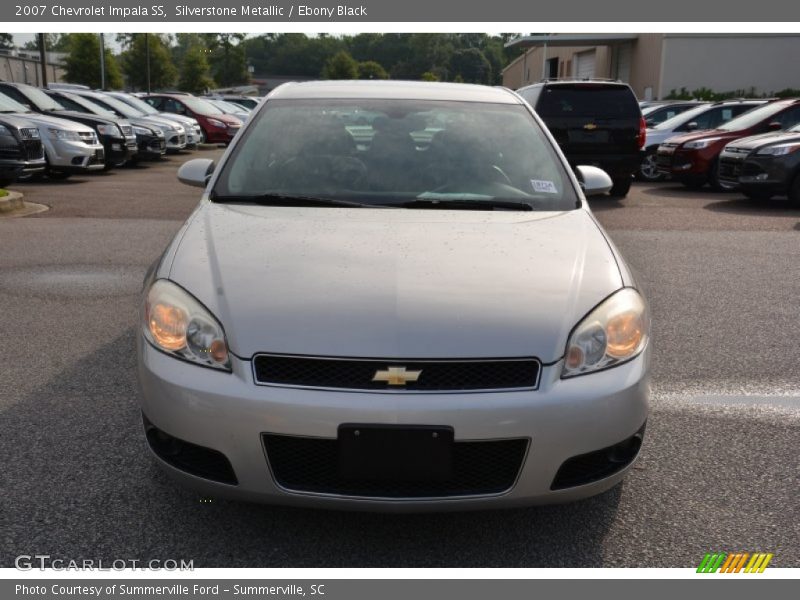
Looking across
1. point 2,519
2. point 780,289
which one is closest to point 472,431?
point 2,519

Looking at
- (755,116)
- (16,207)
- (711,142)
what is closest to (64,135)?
(16,207)

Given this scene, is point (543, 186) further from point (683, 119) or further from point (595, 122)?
point (683, 119)

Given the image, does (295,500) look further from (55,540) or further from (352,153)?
(352,153)

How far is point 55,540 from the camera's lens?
113 inches

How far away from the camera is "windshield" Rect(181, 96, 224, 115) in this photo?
1024 inches

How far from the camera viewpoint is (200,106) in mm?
26422

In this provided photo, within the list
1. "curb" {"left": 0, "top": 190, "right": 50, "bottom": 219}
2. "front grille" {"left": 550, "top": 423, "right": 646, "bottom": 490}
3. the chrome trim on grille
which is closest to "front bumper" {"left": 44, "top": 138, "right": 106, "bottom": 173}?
"curb" {"left": 0, "top": 190, "right": 50, "bottom": 219}

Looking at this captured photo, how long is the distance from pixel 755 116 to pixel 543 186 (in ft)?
40.8

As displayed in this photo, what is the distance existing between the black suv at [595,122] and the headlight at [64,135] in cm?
799

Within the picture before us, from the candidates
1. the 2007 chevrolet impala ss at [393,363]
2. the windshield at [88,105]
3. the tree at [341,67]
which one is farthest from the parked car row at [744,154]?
the tree at [341,67]

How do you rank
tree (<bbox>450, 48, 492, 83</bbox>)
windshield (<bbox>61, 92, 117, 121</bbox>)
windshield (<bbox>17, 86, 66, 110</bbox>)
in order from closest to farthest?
windshield (<bbox>17, 86, 66, 110</bbox>), windshield (<bbox>61, 92, 117, 121</bbox>), tree (<bbox>450, 48, 492, 83</bbox>)

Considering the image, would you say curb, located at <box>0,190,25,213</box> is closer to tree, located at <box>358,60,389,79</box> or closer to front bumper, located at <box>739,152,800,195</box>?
front bumper, located at <box>739,152,800,195</box>

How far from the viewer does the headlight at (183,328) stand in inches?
108
